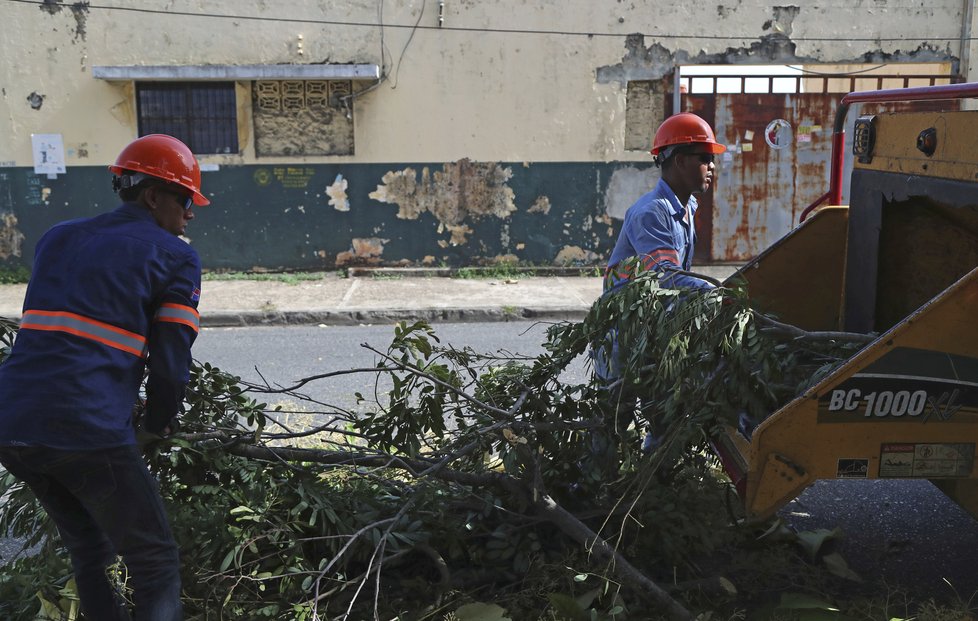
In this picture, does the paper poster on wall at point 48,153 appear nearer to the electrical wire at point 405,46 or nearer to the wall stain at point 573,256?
the electrical wire at point 405,46

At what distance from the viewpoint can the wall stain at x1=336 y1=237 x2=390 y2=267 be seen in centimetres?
1223

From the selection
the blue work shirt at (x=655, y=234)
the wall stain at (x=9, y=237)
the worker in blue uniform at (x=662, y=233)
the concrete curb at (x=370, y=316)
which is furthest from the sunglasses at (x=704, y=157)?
the wall stain at (x=9, y=237)

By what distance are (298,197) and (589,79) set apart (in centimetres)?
418

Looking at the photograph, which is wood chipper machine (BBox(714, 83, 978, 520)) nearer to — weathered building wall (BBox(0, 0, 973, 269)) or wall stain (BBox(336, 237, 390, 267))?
weathered building wall (BBox(0, 0, 973, 269))

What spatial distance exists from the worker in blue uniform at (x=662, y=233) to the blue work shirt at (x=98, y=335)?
1.63 m

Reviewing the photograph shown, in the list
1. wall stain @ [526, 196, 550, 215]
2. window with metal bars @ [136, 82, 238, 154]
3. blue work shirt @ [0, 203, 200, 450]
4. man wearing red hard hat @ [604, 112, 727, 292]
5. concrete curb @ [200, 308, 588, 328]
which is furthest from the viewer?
wall stain @ [526, 196, 550, 215]

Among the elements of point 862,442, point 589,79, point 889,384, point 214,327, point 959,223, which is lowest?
point 214,327

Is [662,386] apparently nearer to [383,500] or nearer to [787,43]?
[383,500]

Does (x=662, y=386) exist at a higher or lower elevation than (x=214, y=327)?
higher

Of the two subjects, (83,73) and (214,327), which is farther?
(83,73)

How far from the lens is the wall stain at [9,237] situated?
39.2 ft

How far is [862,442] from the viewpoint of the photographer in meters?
2.87

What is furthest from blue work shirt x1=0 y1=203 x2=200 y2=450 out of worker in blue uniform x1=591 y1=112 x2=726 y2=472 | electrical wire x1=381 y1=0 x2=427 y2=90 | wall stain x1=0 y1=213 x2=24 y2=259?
wall stain x1=0 y1=213 x2=24 y2=259

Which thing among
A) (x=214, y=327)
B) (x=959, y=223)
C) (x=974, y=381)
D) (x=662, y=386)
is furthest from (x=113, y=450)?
(x=214, y=327)
